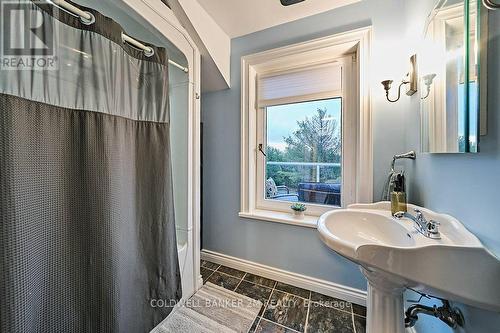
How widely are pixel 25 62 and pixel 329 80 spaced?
1773mm

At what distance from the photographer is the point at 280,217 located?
5.62 ft

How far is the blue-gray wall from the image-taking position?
2.11 ft

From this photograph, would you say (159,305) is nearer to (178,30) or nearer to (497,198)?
(497,198)

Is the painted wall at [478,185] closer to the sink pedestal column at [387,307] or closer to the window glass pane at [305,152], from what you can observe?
the sink pedestal column at [387,307]

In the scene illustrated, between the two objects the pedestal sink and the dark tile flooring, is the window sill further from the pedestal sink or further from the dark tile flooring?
the pedestal sink

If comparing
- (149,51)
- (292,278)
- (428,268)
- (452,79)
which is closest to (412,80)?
(452,79)

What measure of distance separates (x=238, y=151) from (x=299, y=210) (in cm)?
78

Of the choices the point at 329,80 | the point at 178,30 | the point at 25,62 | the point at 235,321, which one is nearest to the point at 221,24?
the point at 178,30

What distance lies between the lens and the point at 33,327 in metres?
0.70

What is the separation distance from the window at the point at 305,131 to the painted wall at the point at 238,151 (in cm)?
9

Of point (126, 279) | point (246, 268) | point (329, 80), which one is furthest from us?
point (246, 268)

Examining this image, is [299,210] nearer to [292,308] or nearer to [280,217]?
[280,217]

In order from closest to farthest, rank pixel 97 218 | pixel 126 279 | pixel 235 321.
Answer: pixel 97 218
pixel 126 279
pixel 235 321

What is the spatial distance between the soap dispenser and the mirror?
0.76ft
